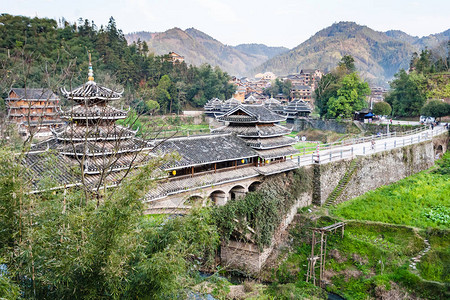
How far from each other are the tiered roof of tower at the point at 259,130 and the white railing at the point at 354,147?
→ 8.08 ft

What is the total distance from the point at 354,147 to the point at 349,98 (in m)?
18.3

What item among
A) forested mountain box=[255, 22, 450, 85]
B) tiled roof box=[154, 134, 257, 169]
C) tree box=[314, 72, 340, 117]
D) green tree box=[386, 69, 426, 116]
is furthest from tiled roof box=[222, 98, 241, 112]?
forested mountain box=[255, 22, 450, 85]

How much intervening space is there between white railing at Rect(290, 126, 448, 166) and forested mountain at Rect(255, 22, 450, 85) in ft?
410

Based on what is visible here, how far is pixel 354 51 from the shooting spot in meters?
173

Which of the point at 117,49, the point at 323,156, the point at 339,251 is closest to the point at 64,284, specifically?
the point at 339,251

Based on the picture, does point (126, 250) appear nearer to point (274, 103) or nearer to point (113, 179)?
point (113, 179)

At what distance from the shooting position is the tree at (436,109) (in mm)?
43094

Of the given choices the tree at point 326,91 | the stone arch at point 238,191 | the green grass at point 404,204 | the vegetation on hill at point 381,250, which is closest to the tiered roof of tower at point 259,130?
the stone arch at point 238,191

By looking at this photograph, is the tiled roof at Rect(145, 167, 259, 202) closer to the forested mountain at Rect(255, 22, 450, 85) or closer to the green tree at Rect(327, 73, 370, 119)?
the green tree at Rect(327, 73, 370, 119)

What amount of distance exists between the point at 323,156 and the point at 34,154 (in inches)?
844

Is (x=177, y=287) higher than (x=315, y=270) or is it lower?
higher

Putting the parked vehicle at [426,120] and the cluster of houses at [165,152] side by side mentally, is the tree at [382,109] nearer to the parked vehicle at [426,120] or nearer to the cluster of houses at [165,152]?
the parked vehicle at [426,120]

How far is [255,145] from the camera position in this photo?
22.6m

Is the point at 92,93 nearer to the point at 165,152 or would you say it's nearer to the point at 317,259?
the point at 165,152
